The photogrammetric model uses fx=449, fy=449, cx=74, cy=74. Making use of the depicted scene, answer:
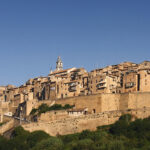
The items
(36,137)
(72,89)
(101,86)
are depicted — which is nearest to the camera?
(36,137)

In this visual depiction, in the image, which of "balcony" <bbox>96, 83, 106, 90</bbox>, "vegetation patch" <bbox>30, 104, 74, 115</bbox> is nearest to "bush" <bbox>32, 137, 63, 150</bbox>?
"vegetation patch" <bbox>30, 104, 74, 115</bbox>

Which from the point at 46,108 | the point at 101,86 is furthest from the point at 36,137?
the point at 101,86

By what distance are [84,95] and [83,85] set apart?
1048 cm

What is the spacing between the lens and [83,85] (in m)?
65.3

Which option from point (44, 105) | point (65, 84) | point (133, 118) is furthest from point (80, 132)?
point (65, 84)

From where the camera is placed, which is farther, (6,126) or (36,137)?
(6,126)

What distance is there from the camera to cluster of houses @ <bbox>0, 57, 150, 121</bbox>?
5703 centimetres

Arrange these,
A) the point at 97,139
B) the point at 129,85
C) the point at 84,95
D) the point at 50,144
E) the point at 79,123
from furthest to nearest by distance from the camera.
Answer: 1. the point at 129,85
2. the point at 84,95
3. the point at 79,123
4. the point at 97,139
5. the point at 50,144

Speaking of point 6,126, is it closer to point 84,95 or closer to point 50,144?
point 84,95

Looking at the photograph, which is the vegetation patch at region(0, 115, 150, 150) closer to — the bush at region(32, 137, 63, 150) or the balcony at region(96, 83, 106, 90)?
the bush at region(32, 137, 63, 150)

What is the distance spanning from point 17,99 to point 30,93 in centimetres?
229

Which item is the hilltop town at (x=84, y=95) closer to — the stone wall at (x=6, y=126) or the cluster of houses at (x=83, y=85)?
the cluster of houses at (x=83, y=85)

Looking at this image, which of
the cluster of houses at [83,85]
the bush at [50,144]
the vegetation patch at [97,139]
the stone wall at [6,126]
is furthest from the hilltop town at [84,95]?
the bush at [50,144]

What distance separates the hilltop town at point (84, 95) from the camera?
50.2 metres
